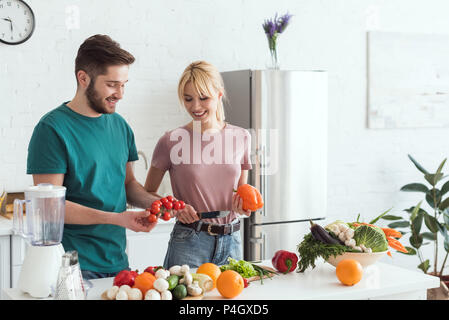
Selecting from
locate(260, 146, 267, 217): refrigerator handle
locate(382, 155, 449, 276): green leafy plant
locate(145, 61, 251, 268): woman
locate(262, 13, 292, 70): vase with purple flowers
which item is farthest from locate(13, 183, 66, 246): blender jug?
locate(382, 155, 449, 276): green leafy plant

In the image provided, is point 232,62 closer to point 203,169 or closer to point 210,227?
point 203,169

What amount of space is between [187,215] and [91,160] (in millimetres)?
458

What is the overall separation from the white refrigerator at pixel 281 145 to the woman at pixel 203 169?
4.02ft

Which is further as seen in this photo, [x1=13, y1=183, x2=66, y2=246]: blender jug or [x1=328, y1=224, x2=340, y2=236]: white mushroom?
[x1=328, y1=224, x2=340, y2=236]: white mushroom

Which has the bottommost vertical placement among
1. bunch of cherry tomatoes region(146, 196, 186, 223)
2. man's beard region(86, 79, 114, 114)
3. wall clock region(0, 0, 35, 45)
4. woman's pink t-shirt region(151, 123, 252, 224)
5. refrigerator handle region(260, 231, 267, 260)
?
refrigerator handle region(260, 231, 267, 260)

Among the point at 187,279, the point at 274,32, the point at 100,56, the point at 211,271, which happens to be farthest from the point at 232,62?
the point at 187,279

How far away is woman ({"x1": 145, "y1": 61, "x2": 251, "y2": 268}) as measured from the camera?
8.13 feet

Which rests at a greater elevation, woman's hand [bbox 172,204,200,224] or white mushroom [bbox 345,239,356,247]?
woman's hand [bbox 172,204,200,224]

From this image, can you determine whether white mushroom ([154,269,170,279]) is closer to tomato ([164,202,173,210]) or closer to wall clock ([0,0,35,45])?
tomato ([164,202,173,210])

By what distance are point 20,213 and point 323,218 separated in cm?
Result: 275

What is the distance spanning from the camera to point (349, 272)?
1994 mm
